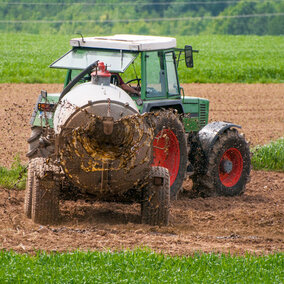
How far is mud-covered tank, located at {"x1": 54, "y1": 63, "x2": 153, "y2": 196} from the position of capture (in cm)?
740

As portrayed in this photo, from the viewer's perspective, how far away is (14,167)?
11.0m

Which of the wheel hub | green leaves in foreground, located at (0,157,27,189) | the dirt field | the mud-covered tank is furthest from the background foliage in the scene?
the mud-covered tank

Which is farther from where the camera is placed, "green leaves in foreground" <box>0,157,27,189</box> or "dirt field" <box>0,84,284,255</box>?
"green leaves in foreground" <box>0,157,27,189</box>

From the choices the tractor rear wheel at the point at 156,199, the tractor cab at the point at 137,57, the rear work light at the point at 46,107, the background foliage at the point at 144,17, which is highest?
the background foliage at the point at 144,17

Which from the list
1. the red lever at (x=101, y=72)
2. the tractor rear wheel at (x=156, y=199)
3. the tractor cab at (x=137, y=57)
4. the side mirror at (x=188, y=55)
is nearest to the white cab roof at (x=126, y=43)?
the tractor cab at (x=137, y=57)

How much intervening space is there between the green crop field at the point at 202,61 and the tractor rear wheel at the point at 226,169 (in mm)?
13015

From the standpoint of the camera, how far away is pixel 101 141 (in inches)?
293

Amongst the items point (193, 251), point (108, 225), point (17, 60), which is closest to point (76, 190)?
point (108, 225)

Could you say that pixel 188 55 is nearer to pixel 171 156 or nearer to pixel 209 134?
pixel 209 134

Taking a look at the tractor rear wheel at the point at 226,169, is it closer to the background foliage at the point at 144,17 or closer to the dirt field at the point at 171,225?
the dirt field at the point at 171,225

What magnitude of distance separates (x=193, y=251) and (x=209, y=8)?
6656 cm

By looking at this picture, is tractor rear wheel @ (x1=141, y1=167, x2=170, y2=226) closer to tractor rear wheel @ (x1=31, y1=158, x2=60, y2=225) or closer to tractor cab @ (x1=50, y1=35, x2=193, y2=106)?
tractor rear wheel @ (x1=31, y1=158, x2=60, y2=225)

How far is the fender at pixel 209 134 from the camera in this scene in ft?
33.9

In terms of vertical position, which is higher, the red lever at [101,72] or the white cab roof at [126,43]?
the white cab roof at [126,43]
